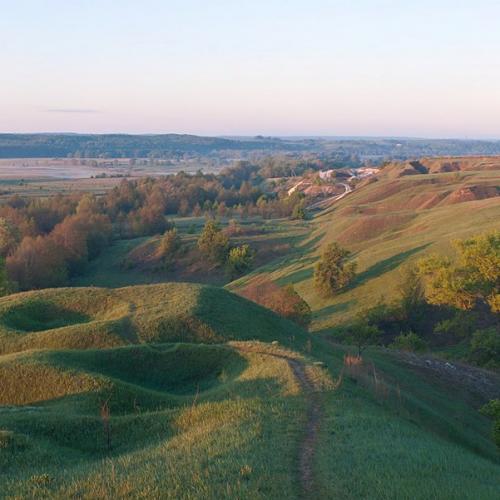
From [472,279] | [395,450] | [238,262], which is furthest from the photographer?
[238,262]

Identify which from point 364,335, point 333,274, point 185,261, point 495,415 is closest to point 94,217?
point 185,261

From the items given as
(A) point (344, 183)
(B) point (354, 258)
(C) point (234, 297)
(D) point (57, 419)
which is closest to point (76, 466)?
(D) point (57, 419)

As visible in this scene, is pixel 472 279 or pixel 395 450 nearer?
pixel 395 450

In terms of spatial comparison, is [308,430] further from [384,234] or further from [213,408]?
[384,234]

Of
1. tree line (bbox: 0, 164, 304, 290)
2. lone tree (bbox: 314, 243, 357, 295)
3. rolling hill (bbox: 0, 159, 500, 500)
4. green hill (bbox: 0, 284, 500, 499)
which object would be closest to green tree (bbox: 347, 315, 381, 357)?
rolling hill (bbox: 0, 159, 500, 500)

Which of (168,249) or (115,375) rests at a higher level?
(115,375)

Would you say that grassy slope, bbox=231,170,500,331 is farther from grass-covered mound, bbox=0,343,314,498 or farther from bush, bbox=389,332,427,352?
grass-covered mound, bbox=0,343,314,498

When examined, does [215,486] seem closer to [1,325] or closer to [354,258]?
[1,325]

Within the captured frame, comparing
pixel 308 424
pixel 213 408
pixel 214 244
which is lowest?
pixel 214 244
